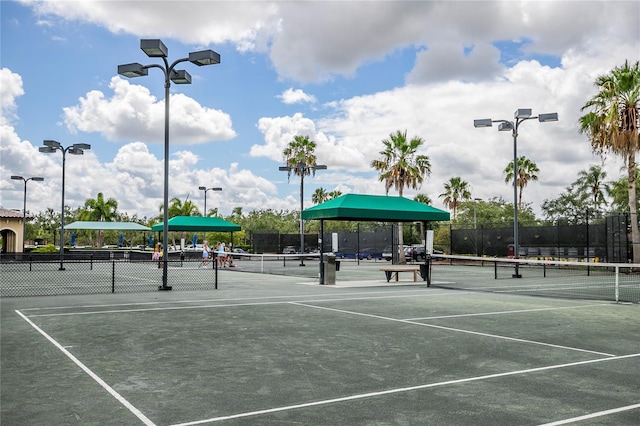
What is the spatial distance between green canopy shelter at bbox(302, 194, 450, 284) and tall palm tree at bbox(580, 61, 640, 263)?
39.3 feet

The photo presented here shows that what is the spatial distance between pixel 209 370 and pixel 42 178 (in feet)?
134

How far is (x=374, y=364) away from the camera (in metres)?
7.62

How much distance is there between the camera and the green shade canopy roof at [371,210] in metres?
22.1

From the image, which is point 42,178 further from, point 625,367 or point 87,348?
point 625,367

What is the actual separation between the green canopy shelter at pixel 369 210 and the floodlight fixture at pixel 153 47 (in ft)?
26.4

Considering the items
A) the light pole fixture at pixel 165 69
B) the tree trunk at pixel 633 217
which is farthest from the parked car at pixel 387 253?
the light pole fixture at pixel 165 69

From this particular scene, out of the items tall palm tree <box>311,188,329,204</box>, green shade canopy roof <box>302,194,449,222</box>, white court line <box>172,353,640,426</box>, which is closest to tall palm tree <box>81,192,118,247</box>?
tall palm tree <box>311,188,329,204</box>

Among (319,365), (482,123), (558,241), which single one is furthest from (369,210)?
(558,241)

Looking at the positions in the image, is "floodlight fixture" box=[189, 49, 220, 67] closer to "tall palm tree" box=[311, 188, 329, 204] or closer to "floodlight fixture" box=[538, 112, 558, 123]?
"floodlight fixture" box=[538, 112, 558, 123]

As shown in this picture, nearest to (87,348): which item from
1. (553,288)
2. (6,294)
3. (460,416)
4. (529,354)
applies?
(460,416)

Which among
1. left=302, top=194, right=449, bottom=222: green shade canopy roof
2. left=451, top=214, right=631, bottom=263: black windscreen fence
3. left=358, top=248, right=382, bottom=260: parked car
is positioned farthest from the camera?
left=358, top=248, right=382, bottom=260: parked car

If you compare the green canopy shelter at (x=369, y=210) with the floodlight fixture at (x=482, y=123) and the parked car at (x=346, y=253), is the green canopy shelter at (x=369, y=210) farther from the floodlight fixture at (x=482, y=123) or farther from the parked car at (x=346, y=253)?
the parked car at (x=346, y=253)

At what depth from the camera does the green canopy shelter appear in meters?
22.1

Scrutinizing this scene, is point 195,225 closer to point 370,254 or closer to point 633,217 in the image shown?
point 370,254
